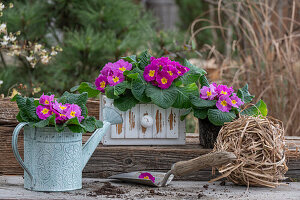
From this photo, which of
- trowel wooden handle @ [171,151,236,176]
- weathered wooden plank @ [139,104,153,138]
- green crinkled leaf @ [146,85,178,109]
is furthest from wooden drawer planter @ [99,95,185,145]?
trowel wooden handle @ [171,151,236,176]

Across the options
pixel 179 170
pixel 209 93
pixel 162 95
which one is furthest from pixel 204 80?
pixel 179 170

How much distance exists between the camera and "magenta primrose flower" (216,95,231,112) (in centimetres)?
166

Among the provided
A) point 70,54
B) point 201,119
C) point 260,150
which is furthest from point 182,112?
point 70,54

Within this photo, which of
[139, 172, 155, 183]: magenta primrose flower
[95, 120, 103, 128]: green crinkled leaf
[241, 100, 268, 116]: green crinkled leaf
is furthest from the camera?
[241, 100, 268, 116]: green crinkled leaf

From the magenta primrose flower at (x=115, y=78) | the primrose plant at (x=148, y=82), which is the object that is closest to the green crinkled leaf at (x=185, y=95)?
the primrose plant at (x=148, y=82)

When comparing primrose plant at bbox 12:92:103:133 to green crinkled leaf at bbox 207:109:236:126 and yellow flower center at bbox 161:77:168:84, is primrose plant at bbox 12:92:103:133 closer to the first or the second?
yellow flower center at bbox 161:77:168:84

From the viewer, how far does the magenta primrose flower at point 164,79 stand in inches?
65.5

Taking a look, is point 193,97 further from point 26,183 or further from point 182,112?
point 26,183

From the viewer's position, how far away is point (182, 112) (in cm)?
180

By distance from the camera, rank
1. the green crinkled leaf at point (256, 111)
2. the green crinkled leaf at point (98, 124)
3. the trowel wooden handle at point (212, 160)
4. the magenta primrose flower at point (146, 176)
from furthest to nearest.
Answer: the green crinkled leaf at point (256, 111) < the magenta primrose flower at point (146, 176) < the green crinkled leaf at point (98, 124) < the trowel wooden handle at point (212, 160)

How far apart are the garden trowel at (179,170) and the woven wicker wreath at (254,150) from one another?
0.10m

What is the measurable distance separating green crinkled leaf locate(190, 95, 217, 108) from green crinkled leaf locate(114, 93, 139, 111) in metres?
0.21

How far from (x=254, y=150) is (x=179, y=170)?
254mm

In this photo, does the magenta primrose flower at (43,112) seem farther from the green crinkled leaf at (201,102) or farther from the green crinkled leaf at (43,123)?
the green crinkled leaf at (201,102)
